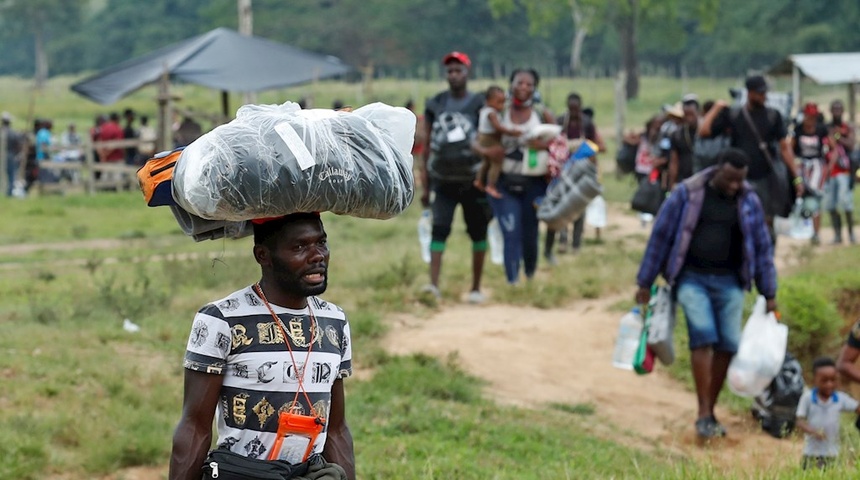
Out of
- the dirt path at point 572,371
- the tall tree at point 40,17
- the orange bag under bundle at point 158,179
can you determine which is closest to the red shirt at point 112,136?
the dirt path at point 572,371

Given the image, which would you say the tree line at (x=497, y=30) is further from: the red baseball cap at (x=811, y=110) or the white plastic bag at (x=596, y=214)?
the red baseball cap at (x=811, y=110)

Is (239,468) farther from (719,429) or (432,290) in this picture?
(432,290)

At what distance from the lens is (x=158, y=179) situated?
3609 mm

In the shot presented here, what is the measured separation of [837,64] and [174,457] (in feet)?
84.4

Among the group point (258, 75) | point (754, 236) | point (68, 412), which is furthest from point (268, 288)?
point (258, 75)

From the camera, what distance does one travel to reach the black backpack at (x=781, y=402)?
27.4ft

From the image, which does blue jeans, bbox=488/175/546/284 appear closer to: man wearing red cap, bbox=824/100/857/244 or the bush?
the bush

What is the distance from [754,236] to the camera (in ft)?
25.2

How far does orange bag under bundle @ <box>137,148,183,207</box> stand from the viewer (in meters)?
3.61

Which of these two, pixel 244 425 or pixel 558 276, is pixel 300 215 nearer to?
pixel 244 425

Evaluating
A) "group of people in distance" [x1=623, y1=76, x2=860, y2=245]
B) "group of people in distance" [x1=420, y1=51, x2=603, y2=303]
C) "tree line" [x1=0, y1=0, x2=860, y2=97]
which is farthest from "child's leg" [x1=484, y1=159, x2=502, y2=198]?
"tree line" [x1=0, y1=0, x2=860, y2=97]

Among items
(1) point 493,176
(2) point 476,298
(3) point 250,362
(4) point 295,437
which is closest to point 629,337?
(2) point 476,298

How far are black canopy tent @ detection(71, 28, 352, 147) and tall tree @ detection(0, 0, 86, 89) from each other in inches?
2050

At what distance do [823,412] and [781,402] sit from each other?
3.91 ft
